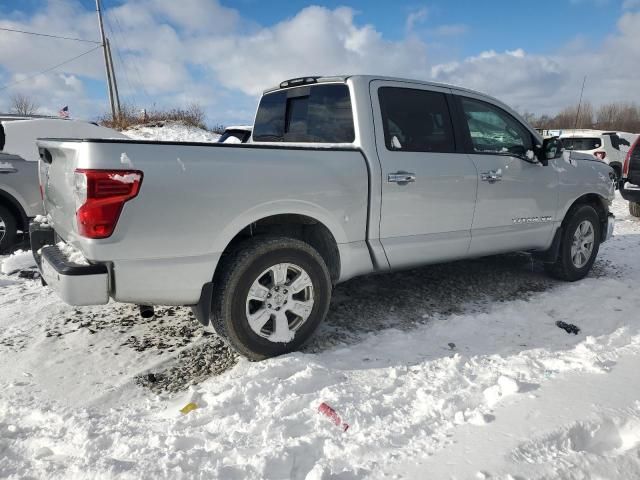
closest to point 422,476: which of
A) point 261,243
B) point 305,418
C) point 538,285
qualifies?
point 305,418

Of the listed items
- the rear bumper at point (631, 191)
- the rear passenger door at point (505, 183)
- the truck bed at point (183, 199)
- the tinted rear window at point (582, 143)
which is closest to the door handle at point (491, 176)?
the rear passenger door at point (505, 183)

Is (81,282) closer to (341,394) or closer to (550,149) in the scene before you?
(341,394)

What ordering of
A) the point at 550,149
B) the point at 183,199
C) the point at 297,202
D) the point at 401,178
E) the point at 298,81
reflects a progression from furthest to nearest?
1. the point at 550,149
2. the point at 298,81
3. the point at 401,178
4. the point at 297,202
5. the point at 183,199

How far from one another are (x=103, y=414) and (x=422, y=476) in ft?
5.37

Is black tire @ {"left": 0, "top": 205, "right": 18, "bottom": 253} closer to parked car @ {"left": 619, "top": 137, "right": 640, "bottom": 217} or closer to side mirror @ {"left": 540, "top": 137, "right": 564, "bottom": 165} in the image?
side mirror @ {"left": 540, "top": 137, "right": 564, "bottom": 165}

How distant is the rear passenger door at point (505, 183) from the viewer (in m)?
4.09

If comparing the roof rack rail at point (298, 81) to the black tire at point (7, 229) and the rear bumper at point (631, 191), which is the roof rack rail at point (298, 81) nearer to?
the black tire at point (7, 229)

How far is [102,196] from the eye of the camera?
8.12ft

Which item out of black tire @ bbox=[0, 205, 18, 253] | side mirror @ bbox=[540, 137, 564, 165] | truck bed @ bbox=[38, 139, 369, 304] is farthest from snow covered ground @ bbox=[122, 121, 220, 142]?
truck bed @ bbox=[38, 139, 369, 304]

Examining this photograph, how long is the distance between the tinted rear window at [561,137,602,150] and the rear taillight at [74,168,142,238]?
46.9 ft

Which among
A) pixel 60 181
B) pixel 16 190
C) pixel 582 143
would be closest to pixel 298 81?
pixel 60 181

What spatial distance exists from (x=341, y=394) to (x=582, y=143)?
562 inches

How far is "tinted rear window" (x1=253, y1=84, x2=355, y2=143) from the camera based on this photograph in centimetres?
363

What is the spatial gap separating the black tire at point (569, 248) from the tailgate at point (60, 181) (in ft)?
14.5
